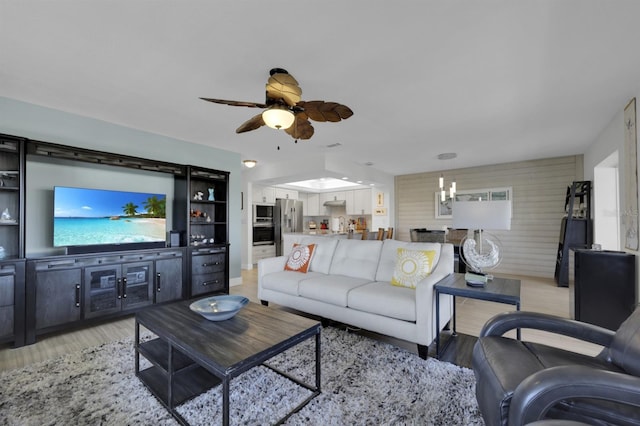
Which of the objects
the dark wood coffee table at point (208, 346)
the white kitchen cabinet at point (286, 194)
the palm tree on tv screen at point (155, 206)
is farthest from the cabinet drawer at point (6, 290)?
the white kitchen cabinet at point (286, 194)

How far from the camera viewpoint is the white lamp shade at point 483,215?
2475 mm

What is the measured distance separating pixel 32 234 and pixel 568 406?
463 centimetres

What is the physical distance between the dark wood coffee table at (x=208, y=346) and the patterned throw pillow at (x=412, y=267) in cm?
125

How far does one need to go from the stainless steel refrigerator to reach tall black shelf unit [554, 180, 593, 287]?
5.82 m

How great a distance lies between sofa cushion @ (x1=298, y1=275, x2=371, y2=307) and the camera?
2.88 m

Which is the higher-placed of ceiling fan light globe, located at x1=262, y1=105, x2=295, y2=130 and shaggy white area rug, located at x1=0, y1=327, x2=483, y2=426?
ceiling fan light globe, located at x1=262, y1=105, x2=295, y2=130

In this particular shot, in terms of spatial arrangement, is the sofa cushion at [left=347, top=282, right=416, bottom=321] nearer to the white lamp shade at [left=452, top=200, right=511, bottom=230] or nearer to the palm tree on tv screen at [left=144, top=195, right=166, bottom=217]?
the white lamp shade at [left=452, top=200, right=511, bottom=230]

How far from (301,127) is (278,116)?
455mm

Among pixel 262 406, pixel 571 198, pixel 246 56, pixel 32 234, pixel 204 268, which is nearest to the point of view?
pixel 262 406

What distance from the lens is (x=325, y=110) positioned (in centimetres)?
238

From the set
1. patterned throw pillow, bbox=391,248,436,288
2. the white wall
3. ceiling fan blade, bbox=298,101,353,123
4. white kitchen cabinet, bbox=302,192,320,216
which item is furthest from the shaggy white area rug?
white kitchen cabinet, bbox=302,192,320,216

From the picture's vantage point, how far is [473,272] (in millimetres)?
2723

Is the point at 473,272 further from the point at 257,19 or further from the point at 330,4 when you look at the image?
the point at 257,19

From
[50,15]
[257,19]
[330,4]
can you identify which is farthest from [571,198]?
[50,15]
